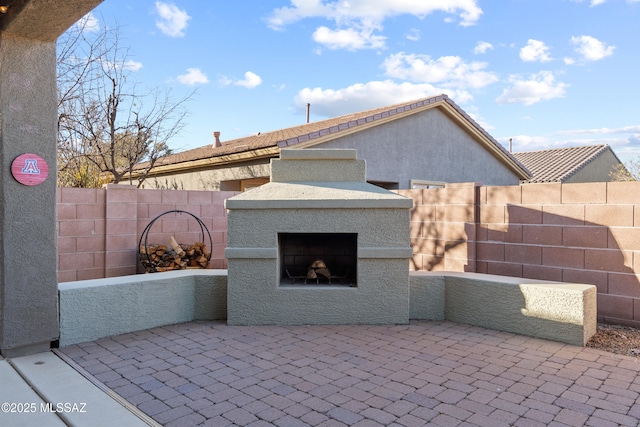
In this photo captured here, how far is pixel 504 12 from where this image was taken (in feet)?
29.9

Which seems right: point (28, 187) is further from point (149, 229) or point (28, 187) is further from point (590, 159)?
point (590, 159)

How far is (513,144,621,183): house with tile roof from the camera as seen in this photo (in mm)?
17500

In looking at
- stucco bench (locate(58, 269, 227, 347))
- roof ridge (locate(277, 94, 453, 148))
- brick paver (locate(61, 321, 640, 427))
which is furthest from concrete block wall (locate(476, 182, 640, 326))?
roof ridge (locate(277, 94, 453, 148))

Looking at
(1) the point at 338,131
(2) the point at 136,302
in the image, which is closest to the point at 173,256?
(2) the point at 136,302

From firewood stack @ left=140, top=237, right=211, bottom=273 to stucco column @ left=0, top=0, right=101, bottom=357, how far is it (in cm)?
222

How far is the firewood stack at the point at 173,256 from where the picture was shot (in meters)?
6.09

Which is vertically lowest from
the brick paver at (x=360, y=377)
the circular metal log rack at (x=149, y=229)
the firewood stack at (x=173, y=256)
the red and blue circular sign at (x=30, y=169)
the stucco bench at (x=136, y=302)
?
the brick paver at (x=360, y=377)

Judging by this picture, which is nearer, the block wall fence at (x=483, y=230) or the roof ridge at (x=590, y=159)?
the block wall fence at (x=483, y=230)

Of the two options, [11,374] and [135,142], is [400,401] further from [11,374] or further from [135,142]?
[135,142]

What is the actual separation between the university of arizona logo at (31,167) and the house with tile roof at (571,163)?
627 inches

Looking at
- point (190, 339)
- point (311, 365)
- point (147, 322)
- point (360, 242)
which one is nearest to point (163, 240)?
point (147, 322)

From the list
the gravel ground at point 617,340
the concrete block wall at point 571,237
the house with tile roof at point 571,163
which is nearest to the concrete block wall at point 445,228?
the concrete block wall at point 571,237

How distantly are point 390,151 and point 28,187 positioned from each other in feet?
28.4

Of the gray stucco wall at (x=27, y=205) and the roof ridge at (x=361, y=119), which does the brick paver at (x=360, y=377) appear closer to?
the gray stucco wall at (x=27, y=205)
